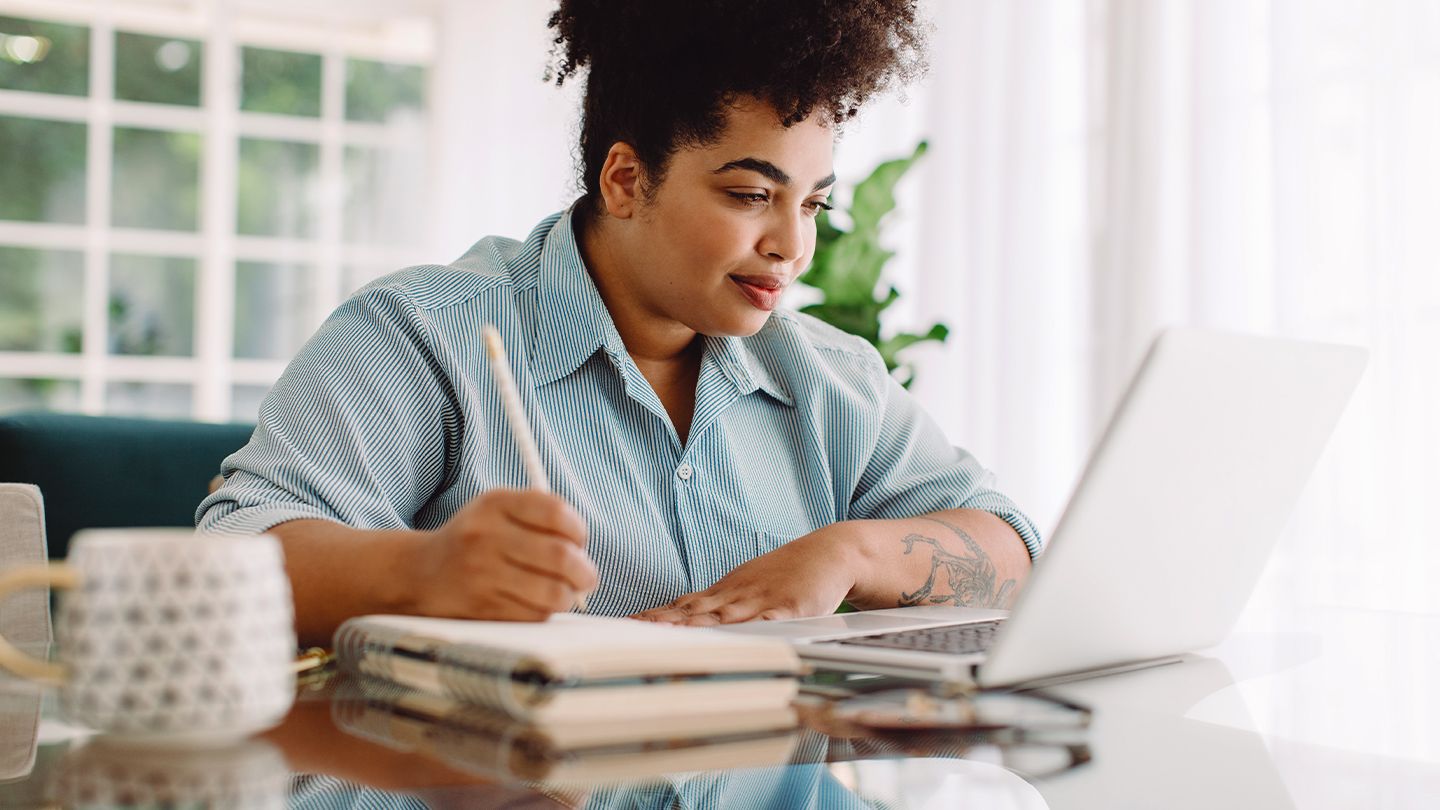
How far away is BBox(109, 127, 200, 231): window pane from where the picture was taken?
468 centimetres

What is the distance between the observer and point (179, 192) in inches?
186

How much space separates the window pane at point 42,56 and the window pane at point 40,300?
22.4 inches

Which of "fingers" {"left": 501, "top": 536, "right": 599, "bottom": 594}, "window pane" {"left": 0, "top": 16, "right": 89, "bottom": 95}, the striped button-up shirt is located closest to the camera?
"fingers" {"left": 501, "top": 536, "right": 599, "bottom": 594}

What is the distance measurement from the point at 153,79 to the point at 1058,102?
3.25 meters

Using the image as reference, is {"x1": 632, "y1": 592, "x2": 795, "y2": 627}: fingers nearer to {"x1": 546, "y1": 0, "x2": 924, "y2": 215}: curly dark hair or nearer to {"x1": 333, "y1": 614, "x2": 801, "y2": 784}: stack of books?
{"x1": 333, "y1": 614, "x2": 801, "y2": 784}: stack of books

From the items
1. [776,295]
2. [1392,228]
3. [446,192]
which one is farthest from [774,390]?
[446,192]

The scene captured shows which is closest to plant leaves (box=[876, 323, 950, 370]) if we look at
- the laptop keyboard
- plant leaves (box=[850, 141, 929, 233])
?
plant leaves (box=[850, 141, 929, 233])

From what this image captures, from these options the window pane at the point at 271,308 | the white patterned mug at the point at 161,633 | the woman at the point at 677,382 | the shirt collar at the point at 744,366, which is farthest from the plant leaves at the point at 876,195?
the window pane at the point at 271,308

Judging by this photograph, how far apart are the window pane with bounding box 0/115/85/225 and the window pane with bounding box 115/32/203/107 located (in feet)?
0.75

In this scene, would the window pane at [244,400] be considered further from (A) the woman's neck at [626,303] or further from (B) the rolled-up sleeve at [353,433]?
(B) the rolled-up sleeve at [353,433]

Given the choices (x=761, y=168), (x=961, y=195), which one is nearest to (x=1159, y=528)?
(x=761, y=168)

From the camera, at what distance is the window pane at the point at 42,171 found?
4.52 m

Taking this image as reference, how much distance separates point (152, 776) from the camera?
0.53 metres

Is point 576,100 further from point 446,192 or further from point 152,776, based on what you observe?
point 446,192
